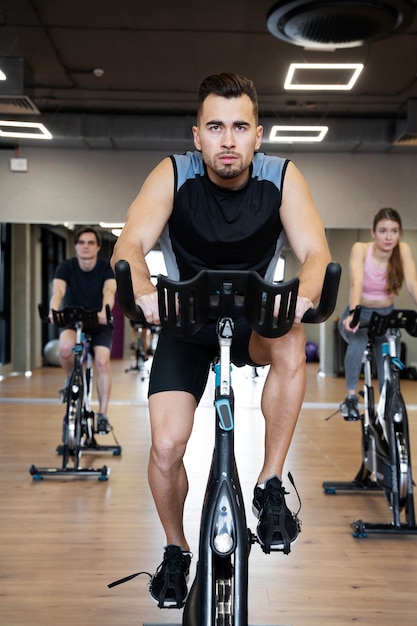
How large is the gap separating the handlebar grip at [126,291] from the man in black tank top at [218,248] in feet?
0.54

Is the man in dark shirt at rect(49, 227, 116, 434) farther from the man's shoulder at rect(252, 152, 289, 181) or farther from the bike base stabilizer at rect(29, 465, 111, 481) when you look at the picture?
the man's shoulder at rect(252, 152, 289, 181)

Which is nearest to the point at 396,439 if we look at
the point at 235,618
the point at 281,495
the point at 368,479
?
the point at 368,479

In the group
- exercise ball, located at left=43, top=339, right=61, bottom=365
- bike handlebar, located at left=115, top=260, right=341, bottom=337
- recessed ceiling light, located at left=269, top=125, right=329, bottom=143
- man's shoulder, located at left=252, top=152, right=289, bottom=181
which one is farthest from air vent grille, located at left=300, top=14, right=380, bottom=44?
exercise ball, located at left=43, top=339, right=61, bottom=365

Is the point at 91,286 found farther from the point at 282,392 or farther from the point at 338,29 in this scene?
the point at 282,392

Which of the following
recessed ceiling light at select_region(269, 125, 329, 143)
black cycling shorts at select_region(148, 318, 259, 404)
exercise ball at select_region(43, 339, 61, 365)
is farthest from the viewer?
exercise ball at select_region(43, 339, 61, 365)

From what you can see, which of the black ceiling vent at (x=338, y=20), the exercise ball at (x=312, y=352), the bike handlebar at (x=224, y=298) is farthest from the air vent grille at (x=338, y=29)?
the exercise ball at (x=312, y=352)

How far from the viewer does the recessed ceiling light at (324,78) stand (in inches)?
249

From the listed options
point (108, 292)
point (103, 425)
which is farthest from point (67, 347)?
point (103, 425)

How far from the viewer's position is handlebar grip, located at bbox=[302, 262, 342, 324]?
1446 mm

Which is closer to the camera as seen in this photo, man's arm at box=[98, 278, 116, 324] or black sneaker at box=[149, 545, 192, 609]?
black sneaker at box=[149, 545, 192, 609]

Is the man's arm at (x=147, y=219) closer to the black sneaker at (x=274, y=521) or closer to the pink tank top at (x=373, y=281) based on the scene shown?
the black sneaker at (x=274, y=521)

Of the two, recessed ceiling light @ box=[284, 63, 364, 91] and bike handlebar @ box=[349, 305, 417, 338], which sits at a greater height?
recessed ceiling light @ box=[284, 63, 364, 91]

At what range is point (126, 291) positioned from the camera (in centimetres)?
149

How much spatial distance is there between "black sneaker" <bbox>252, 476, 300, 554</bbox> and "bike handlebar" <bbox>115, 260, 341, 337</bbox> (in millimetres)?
497
